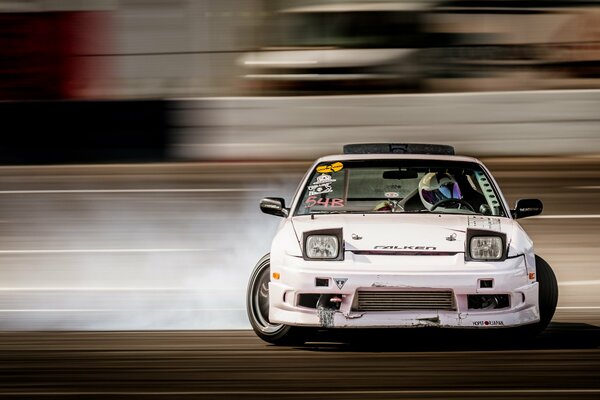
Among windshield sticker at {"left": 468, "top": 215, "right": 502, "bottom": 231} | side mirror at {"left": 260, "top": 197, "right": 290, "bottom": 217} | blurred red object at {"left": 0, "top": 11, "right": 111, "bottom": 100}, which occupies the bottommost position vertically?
blurred red object at {"left": 0, "top": 11, "right": 111, "bottom": 100}

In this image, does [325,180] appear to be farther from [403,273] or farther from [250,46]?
[250,46]

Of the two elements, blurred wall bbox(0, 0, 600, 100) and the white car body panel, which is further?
blurred wall bbox(0, 0, 600, 100)

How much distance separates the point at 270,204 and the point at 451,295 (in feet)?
6.01

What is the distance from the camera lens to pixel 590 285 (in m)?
11.5

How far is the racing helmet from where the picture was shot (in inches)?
349

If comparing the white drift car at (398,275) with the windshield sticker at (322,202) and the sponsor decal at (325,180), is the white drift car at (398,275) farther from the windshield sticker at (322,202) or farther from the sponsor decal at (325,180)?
the sponsor decal at (325,180)

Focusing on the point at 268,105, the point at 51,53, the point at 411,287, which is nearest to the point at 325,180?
the point at 411,287

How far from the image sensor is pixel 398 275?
7.63 m

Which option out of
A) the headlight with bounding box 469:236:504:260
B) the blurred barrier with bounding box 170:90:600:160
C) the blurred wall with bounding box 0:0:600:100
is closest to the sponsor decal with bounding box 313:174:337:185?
the headlight with bounding box 469:236:504:260

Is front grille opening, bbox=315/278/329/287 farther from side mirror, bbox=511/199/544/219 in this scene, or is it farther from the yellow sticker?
side mirror, bbox=511/199/544/219

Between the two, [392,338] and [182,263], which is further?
[182,263]

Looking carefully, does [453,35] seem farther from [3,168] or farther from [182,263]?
[182,263]

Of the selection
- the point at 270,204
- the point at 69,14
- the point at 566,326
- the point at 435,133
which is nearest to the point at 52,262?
the point at 270,204

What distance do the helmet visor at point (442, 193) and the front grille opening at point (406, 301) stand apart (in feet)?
4.27
